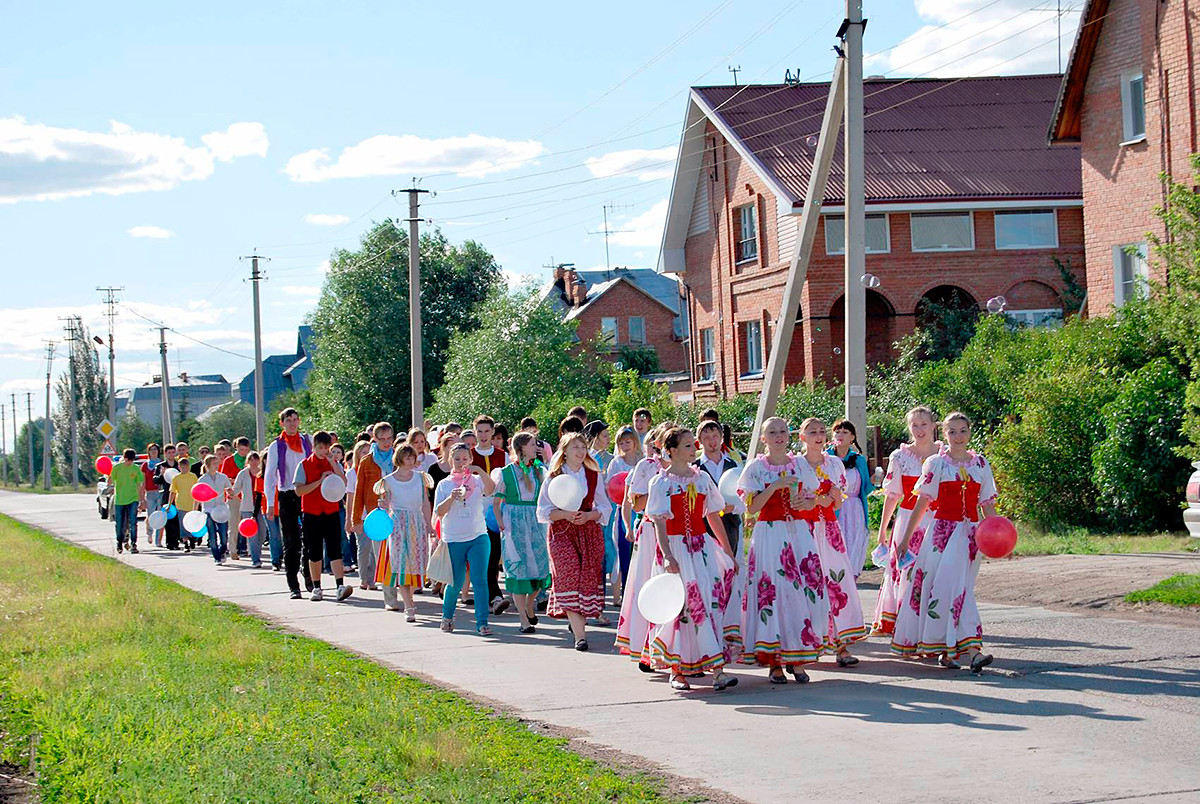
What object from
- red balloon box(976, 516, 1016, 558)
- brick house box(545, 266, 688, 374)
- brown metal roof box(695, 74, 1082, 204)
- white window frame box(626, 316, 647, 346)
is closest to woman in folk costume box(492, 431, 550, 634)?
red balloon box(976, 516, 1016, 558)

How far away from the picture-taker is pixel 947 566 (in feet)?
33.1

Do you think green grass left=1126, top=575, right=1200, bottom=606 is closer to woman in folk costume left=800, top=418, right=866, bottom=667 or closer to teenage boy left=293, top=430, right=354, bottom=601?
woman in folk costume left=800, top=418, right=866, bottom=667

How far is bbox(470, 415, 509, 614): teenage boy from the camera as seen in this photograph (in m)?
14.8

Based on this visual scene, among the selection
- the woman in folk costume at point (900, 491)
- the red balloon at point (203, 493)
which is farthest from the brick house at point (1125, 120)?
the red balloon at point (203, 493)

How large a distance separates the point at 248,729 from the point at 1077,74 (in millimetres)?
23983

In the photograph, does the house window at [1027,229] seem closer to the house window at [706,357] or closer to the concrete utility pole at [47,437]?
the house window at [706,357]

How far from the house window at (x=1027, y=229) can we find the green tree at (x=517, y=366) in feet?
38.8

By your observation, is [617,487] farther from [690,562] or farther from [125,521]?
[125,521]

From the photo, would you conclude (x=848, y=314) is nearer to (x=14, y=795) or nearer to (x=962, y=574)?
(x=962, y=574)

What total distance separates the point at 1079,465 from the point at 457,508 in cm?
1078

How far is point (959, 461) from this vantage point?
1026cm

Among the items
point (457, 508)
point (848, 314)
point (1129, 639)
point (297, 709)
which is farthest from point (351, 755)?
point (848, 314)

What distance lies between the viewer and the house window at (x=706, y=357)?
4244 cm

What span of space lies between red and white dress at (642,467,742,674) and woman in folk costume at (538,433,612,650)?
2.13m
